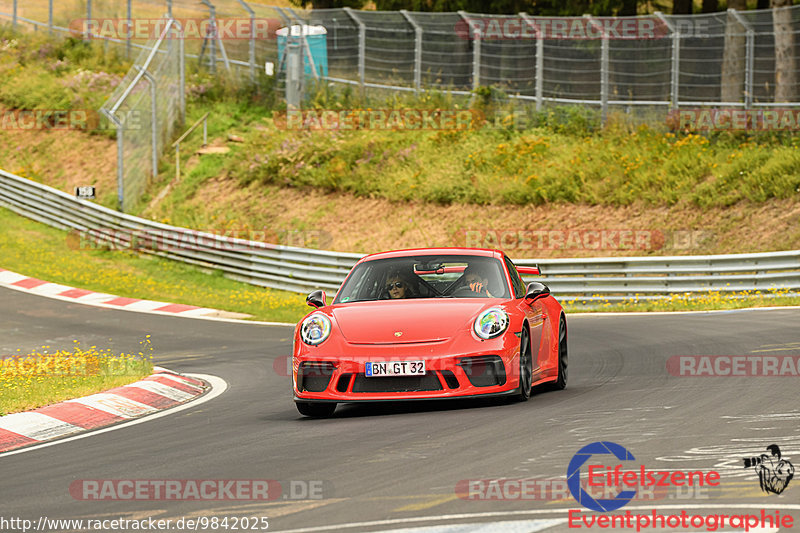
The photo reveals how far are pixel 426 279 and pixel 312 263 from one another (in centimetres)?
1530

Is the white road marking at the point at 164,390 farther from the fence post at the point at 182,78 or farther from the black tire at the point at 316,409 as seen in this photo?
the fence post at the point at 182,78

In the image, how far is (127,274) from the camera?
27859 mm

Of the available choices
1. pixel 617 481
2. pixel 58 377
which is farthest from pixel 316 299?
pixel 617 481

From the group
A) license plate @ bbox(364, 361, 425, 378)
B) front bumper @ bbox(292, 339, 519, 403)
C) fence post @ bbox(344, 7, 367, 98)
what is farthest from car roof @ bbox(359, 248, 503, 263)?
fence post @ bbox(344, 7, 367, 98)

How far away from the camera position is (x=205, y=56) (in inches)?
1547

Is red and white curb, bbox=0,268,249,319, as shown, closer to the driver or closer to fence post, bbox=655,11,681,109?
the driver

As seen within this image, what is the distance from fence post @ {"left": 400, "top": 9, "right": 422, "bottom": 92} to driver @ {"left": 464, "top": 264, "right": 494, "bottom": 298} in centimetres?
2186

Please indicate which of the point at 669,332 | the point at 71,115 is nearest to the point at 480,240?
the point at 669,332

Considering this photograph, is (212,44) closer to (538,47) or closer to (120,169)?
(120,169)

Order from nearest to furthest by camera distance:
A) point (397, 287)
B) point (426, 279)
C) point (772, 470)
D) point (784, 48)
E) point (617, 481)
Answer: point (617, 481), point (772, 470), point (397, 287), point (426, 279), point (784, 48)

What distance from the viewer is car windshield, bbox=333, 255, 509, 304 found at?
10.1 m

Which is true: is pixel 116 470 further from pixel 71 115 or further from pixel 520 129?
pixel 71 115

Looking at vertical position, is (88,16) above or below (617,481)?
above

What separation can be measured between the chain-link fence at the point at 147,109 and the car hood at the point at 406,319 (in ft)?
72.6
